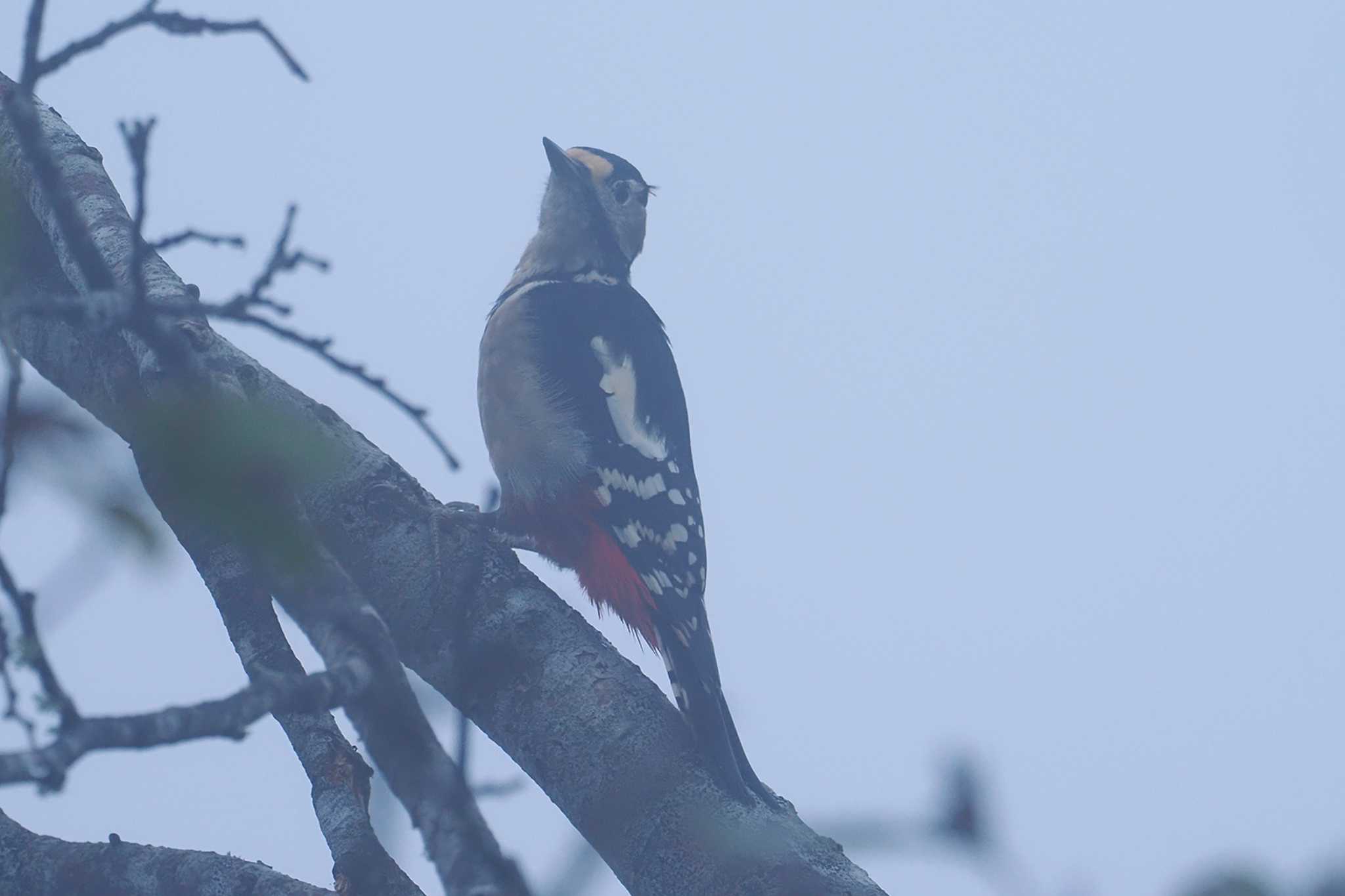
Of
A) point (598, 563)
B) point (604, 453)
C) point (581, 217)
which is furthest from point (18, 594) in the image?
point (581, 217)

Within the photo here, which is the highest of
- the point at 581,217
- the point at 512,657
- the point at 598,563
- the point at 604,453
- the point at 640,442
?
the point at 581,217

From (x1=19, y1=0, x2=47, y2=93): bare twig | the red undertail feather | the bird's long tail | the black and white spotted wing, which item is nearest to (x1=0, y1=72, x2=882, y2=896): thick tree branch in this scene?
the bird's long tail

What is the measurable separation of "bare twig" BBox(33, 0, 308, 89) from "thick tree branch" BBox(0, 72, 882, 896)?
1.00 feet

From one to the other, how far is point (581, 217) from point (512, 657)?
11.3ft

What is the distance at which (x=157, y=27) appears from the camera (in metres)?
1.80

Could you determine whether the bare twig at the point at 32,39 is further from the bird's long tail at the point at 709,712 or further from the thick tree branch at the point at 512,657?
the bird's long tail at the point at 709,712

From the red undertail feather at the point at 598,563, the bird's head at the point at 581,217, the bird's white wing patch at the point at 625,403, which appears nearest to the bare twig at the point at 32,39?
the red undertail feather at the point at 598,563

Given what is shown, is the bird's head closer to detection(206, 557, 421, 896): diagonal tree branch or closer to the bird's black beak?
the bird's black beak

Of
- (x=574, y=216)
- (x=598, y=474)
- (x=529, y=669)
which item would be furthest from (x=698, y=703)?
(x=574, y=216)

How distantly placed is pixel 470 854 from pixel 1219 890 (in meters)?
0.57

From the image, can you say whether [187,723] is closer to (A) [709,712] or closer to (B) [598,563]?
(A) [709,712]

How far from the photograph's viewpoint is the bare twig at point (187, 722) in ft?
3.87

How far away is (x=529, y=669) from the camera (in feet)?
8.08

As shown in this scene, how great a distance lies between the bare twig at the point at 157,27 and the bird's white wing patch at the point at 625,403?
7.19ft
